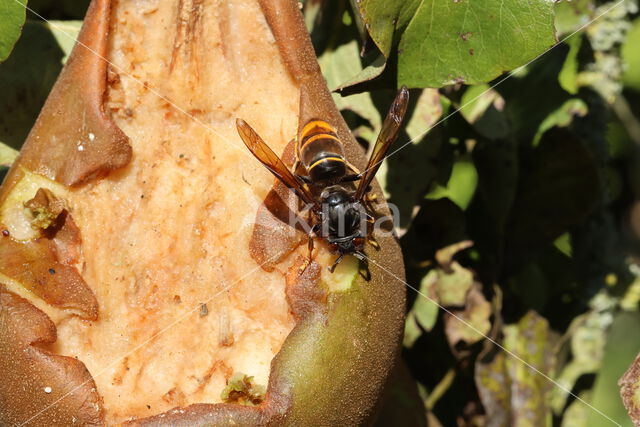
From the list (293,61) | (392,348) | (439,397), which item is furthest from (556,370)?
(293,61)

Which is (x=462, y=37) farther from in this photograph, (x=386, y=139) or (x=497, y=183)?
(x=497, y=183)

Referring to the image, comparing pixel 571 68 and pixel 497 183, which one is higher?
pixel 571 68

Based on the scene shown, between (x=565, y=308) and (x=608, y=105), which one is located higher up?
(x=608, y=105)

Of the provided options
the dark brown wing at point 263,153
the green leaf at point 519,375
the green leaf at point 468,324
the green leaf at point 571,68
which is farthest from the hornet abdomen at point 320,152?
the green leaf at point 571,68

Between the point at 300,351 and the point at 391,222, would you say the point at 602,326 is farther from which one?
the point at 300,351

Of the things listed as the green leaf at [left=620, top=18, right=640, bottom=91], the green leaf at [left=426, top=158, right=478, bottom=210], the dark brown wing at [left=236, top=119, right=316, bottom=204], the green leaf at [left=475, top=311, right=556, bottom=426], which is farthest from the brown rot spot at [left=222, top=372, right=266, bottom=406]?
the green leaf at [left=620, top=18, right=640, bottom=91]

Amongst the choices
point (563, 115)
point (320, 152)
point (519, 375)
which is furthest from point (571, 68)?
point (320, 152)

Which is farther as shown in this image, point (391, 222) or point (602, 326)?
point (602, 326)
